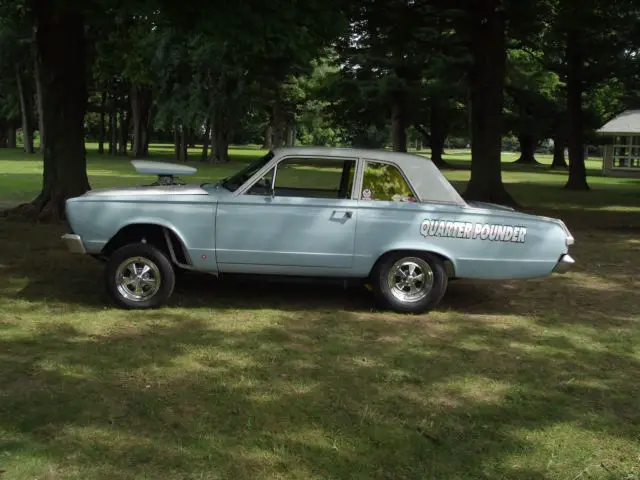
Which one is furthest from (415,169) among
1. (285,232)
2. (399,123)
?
(399,123)

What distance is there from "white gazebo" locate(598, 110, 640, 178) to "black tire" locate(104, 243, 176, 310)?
41.0 metres

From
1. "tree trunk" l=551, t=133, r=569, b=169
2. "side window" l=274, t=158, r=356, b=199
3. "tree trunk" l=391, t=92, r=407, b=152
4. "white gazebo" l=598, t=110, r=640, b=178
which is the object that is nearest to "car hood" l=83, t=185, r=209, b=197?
"side window" l=274, t=158, r=356, b=199

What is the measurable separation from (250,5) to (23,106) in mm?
47116

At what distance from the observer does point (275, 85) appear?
4412 centimetres

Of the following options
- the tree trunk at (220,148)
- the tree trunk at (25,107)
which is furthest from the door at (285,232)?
the tree trunk at (25,107)

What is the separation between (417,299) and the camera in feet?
22.1

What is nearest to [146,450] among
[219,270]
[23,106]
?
[219,270]

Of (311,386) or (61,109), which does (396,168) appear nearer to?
(311,386)

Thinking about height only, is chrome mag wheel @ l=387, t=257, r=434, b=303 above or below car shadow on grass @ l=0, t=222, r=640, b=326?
above

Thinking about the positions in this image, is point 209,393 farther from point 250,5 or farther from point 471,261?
point 250,5

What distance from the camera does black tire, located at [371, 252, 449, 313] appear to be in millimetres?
6664

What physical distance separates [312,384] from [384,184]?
2596 mm

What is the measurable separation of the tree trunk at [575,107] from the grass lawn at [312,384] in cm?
1803

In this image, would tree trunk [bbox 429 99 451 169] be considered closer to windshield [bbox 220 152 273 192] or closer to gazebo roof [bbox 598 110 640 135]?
gazebo roof [bbox 598 110 640 135]
